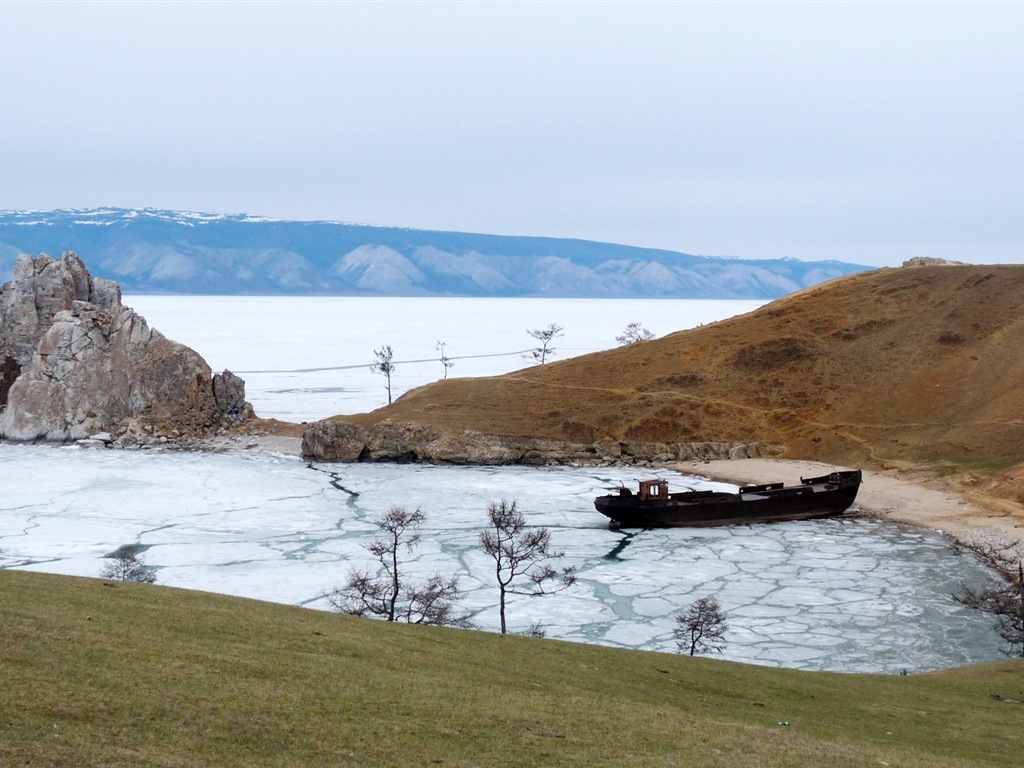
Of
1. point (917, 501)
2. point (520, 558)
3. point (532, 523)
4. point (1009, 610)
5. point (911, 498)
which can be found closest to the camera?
point (1009, 610)

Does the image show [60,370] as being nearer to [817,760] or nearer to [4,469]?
[4,469]

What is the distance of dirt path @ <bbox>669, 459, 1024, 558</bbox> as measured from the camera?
43.0 meters

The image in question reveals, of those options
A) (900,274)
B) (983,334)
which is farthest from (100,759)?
(900,274)

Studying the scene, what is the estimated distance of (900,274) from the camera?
294ft

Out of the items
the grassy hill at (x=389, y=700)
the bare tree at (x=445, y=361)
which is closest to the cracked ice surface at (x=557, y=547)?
the grassy hill at (x=389, y=700)

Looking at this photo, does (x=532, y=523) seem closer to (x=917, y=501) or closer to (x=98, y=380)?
(x=917, y=501)

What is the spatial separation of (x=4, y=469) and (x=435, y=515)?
29.8m

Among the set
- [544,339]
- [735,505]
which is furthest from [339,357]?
[735,505]

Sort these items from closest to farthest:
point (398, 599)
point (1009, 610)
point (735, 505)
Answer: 1. point (1009, 610)
2. point (398, 599)
3. point (735, 505)

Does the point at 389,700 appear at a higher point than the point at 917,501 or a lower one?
higher

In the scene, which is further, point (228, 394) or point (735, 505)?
point (228, 394)

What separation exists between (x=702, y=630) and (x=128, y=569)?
1910cm

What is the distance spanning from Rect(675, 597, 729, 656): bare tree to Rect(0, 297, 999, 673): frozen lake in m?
0.47

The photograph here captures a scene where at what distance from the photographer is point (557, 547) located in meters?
40.8
